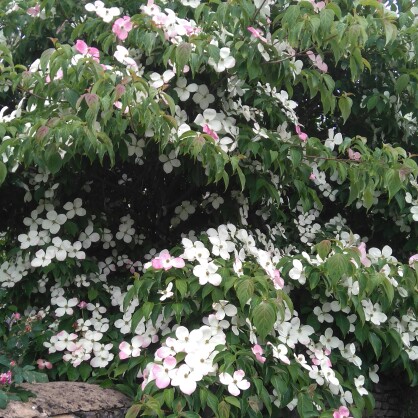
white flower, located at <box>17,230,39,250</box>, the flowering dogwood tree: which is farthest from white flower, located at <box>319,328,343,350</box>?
Answer: white flower, located at <box>17,230,39,250</box>

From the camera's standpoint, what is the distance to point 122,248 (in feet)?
9.74

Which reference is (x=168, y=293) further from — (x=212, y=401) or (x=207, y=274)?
(x=212, y=401)

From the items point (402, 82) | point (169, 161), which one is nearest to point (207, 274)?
point (169, 161)

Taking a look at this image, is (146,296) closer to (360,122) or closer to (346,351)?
(346,351)

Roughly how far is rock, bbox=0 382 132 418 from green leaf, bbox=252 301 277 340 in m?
0.60

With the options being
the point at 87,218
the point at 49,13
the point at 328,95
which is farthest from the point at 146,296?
the point at 49,13

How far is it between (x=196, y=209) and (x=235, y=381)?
3.78 ft

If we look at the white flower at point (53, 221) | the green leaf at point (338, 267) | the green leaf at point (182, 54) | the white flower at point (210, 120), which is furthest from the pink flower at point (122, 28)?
the green leaf at point (338, 267)

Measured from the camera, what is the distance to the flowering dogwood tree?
2.09m

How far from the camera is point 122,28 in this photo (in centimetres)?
241

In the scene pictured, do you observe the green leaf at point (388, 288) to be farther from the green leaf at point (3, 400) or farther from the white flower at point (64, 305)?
the green leaf at point (3, 400)

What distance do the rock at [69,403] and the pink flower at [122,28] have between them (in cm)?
127

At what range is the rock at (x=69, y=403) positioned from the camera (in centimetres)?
190

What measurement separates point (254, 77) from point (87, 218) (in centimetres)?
97
